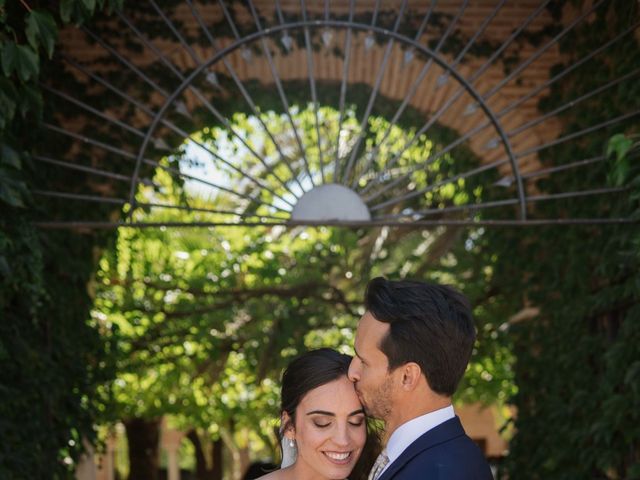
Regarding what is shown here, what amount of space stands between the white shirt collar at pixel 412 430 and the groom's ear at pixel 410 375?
81 millimetres

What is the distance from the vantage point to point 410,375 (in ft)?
9.22

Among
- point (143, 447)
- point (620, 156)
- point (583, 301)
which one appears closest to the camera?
point (620, 156)

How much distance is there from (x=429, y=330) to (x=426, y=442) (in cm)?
27

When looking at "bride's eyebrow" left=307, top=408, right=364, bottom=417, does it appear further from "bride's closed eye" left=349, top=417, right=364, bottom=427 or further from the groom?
the groom

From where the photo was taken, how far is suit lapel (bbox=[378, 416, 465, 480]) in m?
2.71

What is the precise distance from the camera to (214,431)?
1847 cm

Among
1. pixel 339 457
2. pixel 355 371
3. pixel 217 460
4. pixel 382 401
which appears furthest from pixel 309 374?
pixel 217 460

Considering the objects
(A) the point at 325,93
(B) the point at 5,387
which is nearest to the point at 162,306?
(A) the point at 325,93

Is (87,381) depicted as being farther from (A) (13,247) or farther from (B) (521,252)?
(B) (521,252)

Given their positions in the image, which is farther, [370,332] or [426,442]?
[370,332]

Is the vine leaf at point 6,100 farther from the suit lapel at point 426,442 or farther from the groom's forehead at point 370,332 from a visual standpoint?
the suit lapel at point 426,442

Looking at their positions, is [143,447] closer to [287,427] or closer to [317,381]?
[287,427]

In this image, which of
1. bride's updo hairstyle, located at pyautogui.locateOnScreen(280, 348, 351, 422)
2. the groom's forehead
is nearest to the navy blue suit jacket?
the groom's forehead

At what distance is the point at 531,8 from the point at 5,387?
12.8 feet
